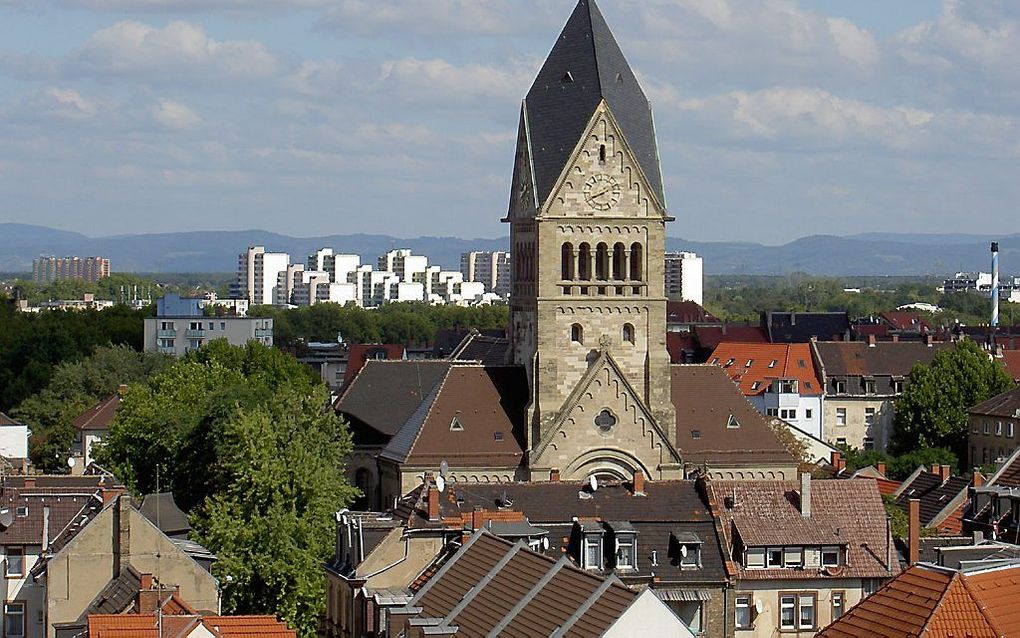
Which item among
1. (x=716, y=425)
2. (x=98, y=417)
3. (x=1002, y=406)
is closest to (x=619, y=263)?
(x=716, y=425)

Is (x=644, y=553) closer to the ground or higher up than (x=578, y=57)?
closer to the ground

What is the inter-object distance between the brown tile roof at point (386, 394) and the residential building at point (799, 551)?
105 feet

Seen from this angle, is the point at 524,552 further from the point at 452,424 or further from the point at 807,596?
the point at 452,424

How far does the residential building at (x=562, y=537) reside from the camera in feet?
188

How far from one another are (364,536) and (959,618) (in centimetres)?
2463

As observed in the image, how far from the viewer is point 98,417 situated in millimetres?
122688

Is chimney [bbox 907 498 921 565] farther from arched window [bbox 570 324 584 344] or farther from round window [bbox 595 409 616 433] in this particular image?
arched window [bbox 570 324 584 344]

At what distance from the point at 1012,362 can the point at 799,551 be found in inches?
3600

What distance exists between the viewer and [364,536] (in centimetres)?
6172

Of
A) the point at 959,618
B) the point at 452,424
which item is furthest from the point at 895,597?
the point at 452,424

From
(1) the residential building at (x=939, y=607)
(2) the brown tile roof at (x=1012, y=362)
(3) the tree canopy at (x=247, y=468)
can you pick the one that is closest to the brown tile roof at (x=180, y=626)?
(3) the tree canopy at (x=247, y=468)

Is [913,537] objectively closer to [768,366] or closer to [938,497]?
[938,497]

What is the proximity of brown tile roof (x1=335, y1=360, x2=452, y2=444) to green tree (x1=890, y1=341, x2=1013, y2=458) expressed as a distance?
38910 mm

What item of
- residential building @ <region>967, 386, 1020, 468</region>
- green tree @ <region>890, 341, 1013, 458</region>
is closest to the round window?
residential building @ <region>967, 386, 1020, 468</region>
